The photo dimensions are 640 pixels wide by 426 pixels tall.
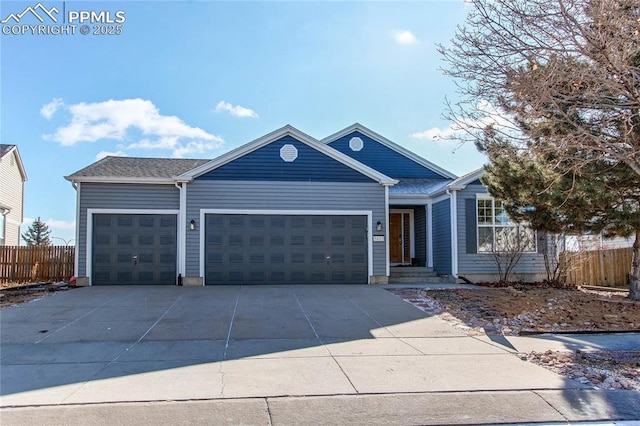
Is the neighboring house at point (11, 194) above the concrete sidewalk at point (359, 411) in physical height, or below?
above

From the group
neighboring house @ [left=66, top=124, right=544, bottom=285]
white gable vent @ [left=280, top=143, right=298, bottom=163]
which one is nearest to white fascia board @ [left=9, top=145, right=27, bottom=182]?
neighboring house @ [left=66, top=124, right=544, bottom=285]

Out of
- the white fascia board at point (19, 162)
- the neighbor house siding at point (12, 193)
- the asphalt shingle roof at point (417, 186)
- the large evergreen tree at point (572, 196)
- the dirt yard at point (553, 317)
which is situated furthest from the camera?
the white fascia board at point (19, 162)

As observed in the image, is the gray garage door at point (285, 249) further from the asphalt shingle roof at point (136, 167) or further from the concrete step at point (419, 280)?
→ the asphalt shingle roof at point (136, 167)

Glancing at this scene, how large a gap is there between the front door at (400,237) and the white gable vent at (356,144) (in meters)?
3.27

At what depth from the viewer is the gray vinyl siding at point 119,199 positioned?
48.4ft

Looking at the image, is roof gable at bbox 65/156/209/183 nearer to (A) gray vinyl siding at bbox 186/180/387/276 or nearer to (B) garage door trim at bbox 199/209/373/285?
(A) gray vinyl siding at bbox 186/180/387/276

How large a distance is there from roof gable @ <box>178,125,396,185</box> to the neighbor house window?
10.8 feet

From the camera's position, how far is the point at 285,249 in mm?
15203

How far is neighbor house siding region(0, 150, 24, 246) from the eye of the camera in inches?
996

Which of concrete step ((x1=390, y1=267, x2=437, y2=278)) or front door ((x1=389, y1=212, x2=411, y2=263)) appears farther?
front door ((x1=389, y1=212, x2=411, y2=263))

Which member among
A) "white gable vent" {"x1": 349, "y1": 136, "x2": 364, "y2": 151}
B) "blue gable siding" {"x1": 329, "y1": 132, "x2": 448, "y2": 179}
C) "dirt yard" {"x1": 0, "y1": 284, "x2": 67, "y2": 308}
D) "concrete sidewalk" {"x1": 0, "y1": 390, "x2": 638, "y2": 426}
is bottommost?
"concrete sidewalk" {"x1": 0, "y1": 390, "x2": 638, "y2": 426}

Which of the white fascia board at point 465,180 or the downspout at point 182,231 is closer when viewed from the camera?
the downspout at point 182,231

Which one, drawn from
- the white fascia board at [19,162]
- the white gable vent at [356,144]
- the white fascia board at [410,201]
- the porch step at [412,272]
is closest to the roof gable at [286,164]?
the white fascia board at [410,201]

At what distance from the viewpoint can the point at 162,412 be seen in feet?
15.7
